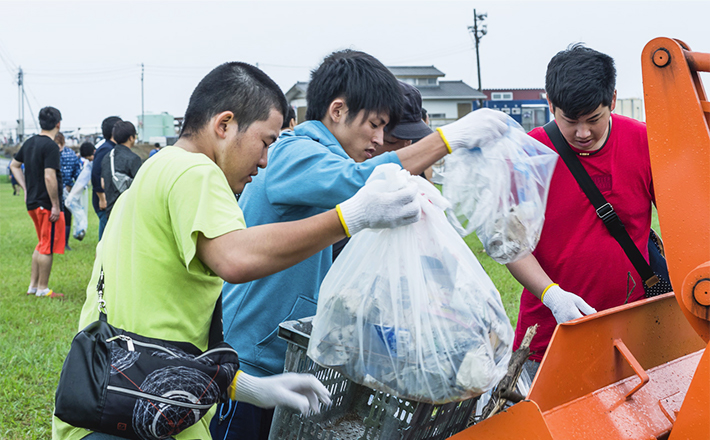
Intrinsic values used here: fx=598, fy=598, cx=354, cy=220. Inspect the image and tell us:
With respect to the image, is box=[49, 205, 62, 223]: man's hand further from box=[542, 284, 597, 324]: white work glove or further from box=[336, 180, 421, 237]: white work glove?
box=[336, 180, 421, 237]: white work glove

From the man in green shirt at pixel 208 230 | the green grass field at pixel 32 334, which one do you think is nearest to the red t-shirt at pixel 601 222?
the man in green shirt at pixel 208 230

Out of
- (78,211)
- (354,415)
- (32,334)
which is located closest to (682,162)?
(354,415)

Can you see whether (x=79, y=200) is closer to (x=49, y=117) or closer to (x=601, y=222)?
(x=49, y=117)

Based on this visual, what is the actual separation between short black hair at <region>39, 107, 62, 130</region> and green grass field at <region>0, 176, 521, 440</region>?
1.90 meters

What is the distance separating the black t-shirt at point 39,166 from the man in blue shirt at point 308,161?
5.39m

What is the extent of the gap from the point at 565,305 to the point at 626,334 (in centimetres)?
30

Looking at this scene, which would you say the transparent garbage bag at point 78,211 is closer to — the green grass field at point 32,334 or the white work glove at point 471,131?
the green grass field at point 32,334

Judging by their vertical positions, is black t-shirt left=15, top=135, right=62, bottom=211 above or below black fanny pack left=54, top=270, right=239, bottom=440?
above

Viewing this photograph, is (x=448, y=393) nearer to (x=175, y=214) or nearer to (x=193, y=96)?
(x=175, y=214)

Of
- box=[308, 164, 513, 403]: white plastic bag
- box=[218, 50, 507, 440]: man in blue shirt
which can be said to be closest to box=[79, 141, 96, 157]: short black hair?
box=[218, 50, 507, 440]: man in blue shirt

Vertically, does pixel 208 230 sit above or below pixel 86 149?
below

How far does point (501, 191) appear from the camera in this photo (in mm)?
1839

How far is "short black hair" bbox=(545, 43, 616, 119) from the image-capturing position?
2.32 m

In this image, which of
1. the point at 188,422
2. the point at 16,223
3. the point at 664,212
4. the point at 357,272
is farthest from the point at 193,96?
the point at 16,223
